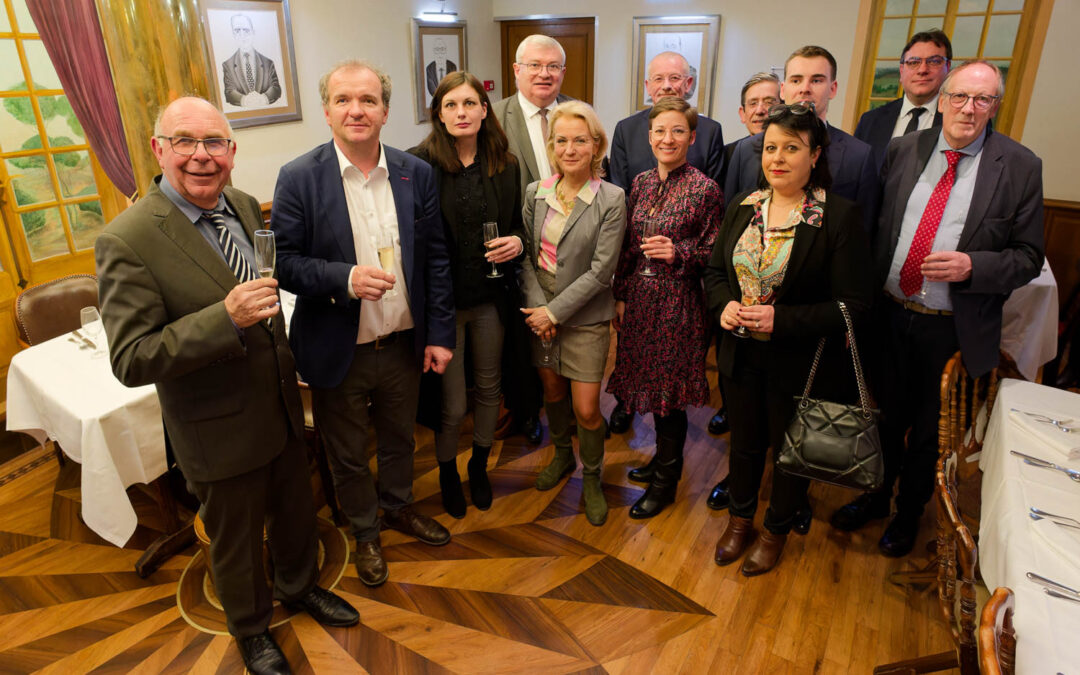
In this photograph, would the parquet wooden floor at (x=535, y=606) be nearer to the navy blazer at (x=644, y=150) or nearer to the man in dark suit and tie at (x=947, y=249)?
the man in dark suit and tie at (x=947, y=249)

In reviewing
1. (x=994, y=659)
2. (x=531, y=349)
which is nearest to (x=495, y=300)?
(x=531, y=349)

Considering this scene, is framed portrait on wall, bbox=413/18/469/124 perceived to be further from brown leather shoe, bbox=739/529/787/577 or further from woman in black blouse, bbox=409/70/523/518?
brown leather shoe, bbox=739/529/787/577

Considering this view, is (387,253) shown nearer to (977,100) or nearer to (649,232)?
(649,232)

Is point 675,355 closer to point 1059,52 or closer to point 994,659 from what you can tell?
point 994,659

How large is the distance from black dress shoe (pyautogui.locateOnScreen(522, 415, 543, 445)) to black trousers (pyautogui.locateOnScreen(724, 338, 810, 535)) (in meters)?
1.15

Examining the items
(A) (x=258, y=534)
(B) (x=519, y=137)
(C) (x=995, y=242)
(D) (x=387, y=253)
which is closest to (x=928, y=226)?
(C) (x=995, y=242)

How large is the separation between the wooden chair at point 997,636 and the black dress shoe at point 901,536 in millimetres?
1376

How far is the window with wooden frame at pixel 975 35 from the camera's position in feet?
14.8

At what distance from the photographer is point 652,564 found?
253 cm

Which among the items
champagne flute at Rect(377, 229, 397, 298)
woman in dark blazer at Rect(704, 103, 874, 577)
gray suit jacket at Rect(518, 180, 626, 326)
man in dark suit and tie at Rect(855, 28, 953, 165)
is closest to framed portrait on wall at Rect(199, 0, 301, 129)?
champagne flute at Rect(377, 229, 397, 298)

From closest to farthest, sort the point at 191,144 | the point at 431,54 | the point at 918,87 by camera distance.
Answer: the point at 191,144 < the point at 918,87 < the point at 431,54

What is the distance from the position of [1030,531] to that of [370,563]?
6.66 ft

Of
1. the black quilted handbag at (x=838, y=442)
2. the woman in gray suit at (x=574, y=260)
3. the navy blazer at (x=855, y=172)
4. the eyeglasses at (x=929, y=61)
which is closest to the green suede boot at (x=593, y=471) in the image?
the woman in gray suit at (x=574, y=260)

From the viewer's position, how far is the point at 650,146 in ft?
9.80
